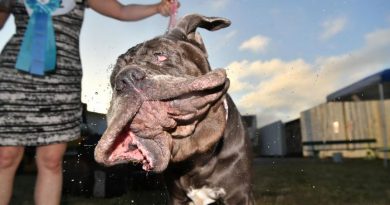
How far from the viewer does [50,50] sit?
3.04 metres

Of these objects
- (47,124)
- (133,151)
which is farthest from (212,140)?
(47,124)

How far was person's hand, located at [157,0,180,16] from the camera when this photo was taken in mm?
2947

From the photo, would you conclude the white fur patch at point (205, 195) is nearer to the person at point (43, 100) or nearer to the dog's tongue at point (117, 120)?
the person at point (43, 100)

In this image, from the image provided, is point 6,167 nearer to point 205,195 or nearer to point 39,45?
point 39,45

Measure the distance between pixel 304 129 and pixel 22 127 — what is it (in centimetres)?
2104

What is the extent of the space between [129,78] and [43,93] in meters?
1.54

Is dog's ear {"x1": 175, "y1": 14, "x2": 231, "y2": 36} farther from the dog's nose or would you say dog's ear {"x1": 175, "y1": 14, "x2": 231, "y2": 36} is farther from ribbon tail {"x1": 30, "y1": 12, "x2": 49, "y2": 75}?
ribbon tail {"x1": 30, "y1": 12, "x2": 49, "y2": 75}

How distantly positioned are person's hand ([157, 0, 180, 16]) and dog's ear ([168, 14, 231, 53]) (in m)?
0.29

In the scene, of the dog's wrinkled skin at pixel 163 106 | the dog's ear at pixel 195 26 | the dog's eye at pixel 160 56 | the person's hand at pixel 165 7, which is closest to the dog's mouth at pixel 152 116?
the dog's wrinkled skin at pixel 163 106

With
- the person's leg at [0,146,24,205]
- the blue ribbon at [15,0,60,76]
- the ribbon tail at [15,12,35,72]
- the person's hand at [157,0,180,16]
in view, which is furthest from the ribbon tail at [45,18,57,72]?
the person's hand at [157,0,180,16]

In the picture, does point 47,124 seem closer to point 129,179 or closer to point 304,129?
point 129,179

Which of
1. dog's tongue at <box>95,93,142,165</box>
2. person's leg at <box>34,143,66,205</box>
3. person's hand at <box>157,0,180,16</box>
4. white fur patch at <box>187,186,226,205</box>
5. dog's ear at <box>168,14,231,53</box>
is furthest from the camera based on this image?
person's leg at <box>34,143,66,205</box>

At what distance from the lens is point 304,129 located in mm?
23078

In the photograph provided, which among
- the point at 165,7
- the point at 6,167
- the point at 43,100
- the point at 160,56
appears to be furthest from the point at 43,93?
the point at 160,56
